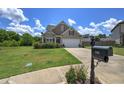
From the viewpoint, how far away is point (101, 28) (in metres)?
3.89

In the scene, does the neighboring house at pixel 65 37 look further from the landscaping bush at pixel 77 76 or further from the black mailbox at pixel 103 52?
the black mailbox at pixel 103 52

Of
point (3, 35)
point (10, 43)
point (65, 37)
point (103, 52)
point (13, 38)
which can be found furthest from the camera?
point (65, 37)

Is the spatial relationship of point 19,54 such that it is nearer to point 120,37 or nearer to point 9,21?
point 9,21

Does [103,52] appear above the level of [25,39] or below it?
below

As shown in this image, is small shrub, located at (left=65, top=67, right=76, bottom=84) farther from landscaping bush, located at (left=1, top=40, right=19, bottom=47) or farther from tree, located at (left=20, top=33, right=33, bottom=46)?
landscaping bush, located at (left=1, top=40, right=19, bottom=47)

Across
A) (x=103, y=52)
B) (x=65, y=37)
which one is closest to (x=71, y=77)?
(x=103, y=52)

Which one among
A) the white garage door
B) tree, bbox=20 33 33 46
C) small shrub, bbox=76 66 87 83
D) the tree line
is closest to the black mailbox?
small shrub, bbox=76 66 87 83

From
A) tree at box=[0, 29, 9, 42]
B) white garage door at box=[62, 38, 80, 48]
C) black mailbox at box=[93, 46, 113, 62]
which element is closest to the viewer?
black mailbox at box=[93, 46, 113, 62]

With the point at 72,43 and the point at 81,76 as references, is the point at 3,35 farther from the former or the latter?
the point at 72,43

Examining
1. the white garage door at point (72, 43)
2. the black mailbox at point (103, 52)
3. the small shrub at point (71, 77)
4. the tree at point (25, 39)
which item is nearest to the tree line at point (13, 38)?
the tree at point (25, 39)

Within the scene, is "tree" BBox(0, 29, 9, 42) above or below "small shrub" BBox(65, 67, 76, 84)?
Result: above
